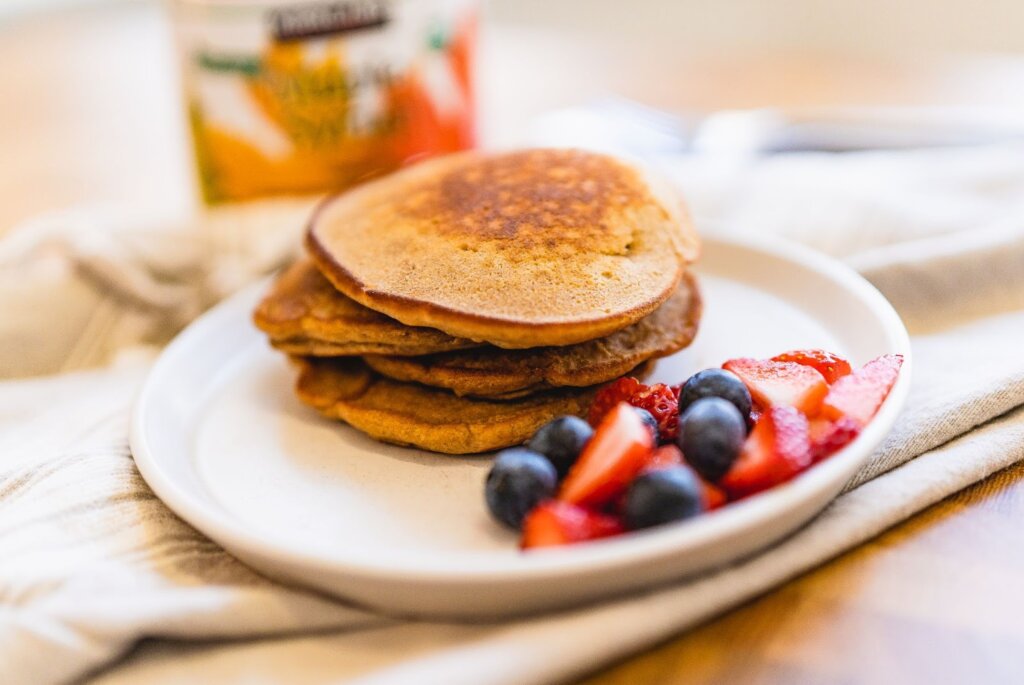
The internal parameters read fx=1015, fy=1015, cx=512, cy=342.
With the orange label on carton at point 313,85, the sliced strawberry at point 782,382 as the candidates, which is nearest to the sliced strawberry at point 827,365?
the sliced strawberry at point 782,382

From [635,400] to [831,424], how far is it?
0.72ft

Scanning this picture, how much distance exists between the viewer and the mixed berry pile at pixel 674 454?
0.98 metres

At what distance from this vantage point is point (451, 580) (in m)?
0.92

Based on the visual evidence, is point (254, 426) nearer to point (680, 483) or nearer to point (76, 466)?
point (76, 466)

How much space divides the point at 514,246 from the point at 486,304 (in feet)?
0.42

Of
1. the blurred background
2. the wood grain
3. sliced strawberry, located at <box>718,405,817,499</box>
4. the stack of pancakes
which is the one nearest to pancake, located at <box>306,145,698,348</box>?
the stack of pancakes

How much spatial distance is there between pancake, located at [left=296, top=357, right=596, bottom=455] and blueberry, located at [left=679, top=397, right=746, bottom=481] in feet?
0.80

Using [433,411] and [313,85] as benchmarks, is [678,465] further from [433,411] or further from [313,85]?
[313,85]

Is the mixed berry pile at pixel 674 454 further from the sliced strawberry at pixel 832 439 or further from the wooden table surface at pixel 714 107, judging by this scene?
the wooden table surface at pixel 714 107

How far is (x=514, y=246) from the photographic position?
1295 mm

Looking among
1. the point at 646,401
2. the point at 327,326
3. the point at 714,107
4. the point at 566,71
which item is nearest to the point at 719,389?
the point at 646,401

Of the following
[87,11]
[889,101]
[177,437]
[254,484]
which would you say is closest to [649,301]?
[254,484]

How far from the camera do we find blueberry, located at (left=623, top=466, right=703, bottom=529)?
0.96 m

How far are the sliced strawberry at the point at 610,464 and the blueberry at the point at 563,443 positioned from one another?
2cm
